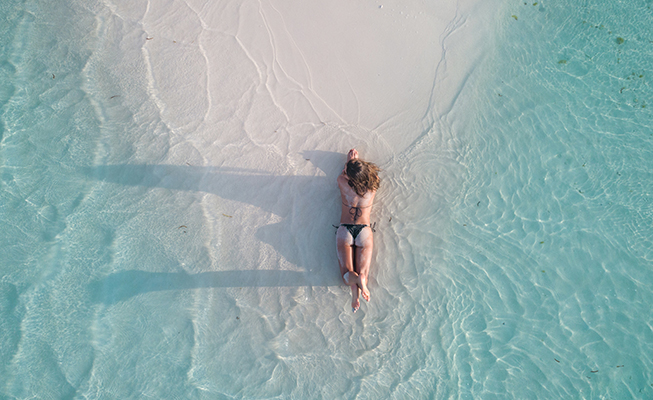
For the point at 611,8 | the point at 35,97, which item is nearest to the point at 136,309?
the point at 35,97

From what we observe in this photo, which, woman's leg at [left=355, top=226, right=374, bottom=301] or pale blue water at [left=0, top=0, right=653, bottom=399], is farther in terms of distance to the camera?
pale blue water at [left=0, top=0, right=653, bottom=399]

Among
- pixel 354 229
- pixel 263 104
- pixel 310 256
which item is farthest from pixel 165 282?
pixel 263 104

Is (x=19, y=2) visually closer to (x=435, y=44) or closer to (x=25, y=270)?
(x=25, y=270)

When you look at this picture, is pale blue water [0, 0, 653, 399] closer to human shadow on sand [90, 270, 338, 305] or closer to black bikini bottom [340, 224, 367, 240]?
human shadow on sand [90, 270, 338, 305]

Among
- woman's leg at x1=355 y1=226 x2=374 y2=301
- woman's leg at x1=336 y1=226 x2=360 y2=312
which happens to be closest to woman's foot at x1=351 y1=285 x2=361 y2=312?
woman's leg at x1=336 y1=226 x2=360 y2=312

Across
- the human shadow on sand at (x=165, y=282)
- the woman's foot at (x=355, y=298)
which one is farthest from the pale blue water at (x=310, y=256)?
the woman's foot at (x=355, y=298)
